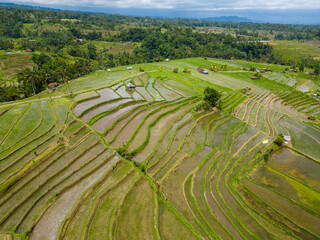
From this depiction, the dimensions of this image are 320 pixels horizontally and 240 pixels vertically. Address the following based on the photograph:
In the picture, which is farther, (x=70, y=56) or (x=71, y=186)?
(x=70, y=56)

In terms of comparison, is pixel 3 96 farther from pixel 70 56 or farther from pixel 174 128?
pixel 70 56

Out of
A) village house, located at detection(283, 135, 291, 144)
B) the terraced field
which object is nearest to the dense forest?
the terraced field

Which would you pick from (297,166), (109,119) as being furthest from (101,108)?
(297,166)

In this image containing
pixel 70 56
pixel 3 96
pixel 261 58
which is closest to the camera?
pixel 3 96

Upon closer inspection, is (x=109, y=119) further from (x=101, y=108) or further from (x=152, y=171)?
(x=152, y=171)

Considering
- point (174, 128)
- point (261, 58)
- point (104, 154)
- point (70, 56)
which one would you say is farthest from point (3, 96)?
point (261, 58)

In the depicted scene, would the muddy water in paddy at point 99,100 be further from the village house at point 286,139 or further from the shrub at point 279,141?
the village house at point 286,139

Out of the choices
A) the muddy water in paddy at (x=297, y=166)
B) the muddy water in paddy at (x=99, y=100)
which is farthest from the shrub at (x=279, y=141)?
the muddy water in paddy at (x=99, y=100)

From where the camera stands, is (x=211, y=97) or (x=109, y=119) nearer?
(x=109, y=119)
